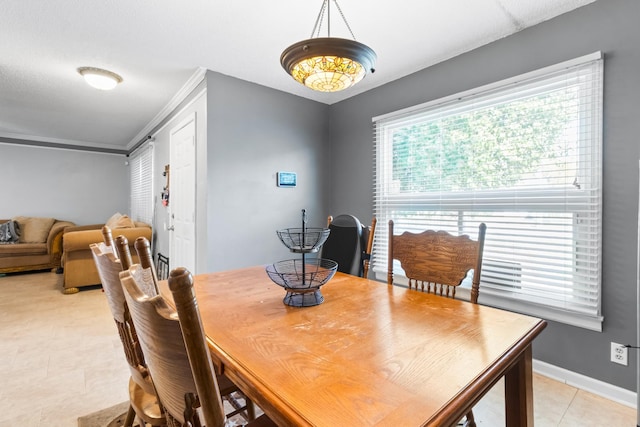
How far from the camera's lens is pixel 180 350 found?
56 cm

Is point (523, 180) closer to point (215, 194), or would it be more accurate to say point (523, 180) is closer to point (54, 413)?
point (215, 194)

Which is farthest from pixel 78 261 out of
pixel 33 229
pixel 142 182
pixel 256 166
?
pixel 256 166

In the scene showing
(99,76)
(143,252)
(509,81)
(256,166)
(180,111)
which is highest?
(99,76)

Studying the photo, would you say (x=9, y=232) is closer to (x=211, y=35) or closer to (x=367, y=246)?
(x=211, y=35)

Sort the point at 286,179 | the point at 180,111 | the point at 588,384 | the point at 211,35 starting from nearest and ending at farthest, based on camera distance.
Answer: the point at 588,384, the point at 211,35, the point at 286,179, the point at 180,111

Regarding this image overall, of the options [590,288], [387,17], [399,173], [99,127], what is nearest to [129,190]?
[99,127]

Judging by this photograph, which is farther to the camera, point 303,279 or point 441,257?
point 441,257

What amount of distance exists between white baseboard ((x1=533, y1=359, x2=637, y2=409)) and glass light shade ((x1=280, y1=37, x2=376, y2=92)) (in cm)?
224

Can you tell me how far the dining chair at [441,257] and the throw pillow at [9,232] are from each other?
650 centimetres

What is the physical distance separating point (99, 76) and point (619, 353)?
177 inches

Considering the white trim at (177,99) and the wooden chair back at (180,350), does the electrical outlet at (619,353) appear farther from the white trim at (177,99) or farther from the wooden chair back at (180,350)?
the white trim at (177,99)

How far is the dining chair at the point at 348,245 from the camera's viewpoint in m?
2.04

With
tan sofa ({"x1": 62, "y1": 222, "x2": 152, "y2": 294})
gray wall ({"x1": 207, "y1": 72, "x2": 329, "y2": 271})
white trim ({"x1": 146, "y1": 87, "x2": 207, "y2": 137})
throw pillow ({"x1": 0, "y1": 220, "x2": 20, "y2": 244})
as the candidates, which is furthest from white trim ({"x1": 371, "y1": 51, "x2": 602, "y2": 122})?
throw pillow ({"x1": 0, "y1": 220, "x2": 20, "y2": 244})

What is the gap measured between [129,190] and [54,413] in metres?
5.62
